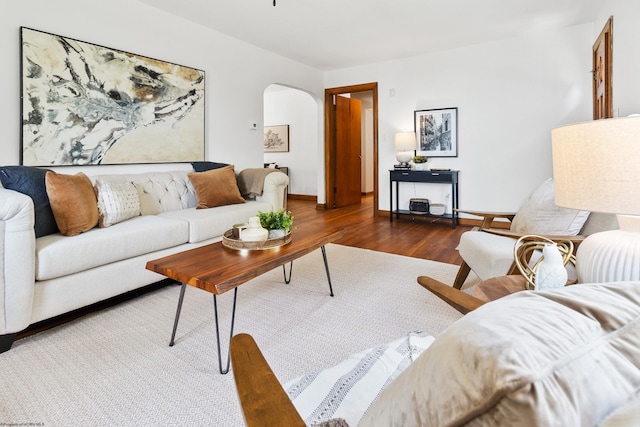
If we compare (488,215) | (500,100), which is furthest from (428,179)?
(488,215)

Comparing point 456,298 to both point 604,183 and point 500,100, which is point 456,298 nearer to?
point 604,183

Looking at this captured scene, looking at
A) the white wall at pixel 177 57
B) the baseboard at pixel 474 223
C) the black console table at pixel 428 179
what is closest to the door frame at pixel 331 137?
the black console table at pixel 428 179

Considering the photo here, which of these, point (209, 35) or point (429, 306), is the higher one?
point (209, 35)

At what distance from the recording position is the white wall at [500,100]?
14.3 ft

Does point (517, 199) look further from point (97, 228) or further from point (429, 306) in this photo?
point (97, 228)

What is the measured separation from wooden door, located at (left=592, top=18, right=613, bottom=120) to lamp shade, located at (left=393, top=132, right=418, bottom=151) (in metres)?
2.11

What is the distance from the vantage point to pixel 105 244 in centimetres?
223

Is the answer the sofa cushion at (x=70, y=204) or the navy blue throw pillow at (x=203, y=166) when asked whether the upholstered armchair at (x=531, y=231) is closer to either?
the sofa cushion at (x=70, y=204)

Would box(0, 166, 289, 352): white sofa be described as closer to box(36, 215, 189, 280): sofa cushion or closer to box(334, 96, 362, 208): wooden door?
box(36, 215, 189, 280): sofa cushion

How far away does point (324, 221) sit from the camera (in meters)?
5.36

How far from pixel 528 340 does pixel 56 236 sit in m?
2.60

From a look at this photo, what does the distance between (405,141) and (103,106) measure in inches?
149

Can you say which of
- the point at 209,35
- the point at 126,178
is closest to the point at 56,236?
the point at 126,178

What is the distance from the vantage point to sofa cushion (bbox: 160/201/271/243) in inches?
112
